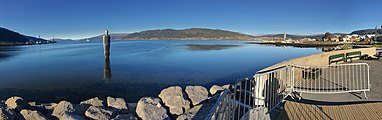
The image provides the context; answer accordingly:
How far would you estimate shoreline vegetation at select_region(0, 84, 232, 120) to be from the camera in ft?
17.5

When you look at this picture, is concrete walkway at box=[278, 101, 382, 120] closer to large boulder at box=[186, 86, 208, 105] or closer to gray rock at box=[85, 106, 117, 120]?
large boulder at box=[186, 86, 208, 105]

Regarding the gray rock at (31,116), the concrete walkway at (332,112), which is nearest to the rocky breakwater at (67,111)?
the gray rock at (31,116)

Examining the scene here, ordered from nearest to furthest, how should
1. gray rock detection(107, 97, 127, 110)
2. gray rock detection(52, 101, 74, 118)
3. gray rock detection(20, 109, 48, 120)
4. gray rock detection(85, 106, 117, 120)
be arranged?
gray rock detection(20, 109, 48, 120)
gray rock detection(85, 106, 117, 120)
gray rock detection(52, 101, 74, 118)
gray rock detection(107, 97, 127, 110)

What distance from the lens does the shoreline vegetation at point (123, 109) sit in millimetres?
5344

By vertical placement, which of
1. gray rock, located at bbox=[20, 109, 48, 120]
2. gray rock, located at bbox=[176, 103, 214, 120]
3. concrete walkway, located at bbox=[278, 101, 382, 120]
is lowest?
gray rock, located at bbox=[176, 103, 214, 120]

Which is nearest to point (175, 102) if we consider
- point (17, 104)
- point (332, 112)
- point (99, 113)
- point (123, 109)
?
point (123, 109)

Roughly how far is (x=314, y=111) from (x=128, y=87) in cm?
990

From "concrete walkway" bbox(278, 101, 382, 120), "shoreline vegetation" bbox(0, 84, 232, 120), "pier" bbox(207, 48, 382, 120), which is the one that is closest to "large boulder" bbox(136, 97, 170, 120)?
"shoreline vegetation" bbox(0, 84, 232, 120)

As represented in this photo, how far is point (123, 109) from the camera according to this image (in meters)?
6.45

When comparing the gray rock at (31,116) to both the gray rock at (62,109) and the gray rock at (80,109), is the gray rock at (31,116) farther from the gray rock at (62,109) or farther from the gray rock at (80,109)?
the gray rock at (80,109)

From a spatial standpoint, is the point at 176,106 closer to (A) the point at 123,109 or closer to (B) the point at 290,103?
(A) the point at 123,109

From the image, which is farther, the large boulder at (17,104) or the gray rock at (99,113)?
the large boulder at (17,104)

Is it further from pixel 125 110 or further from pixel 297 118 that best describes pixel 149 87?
pixel 297 118

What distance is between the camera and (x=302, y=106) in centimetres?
459
